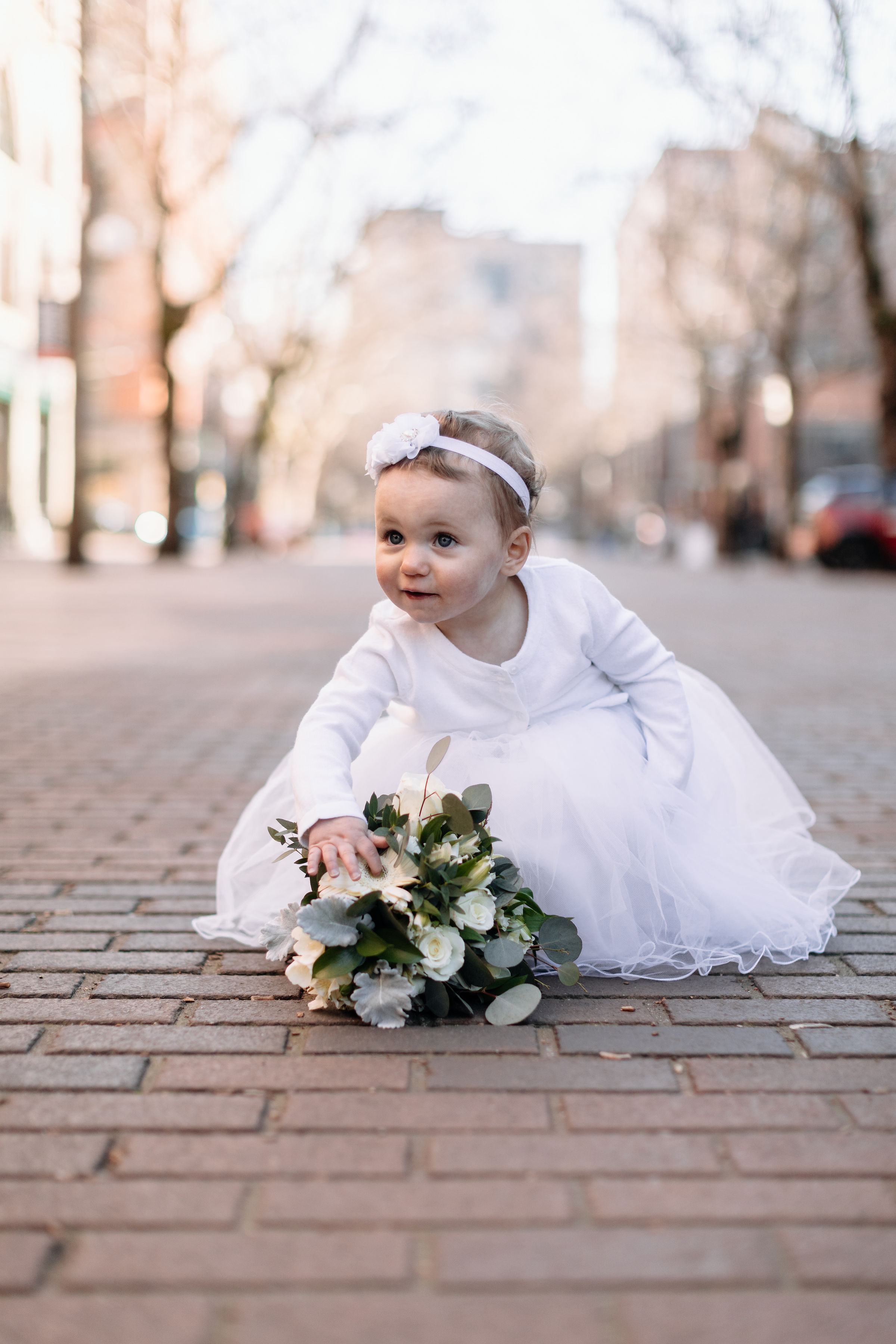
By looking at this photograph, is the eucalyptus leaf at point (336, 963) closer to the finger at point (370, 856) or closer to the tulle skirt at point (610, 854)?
the finger at point (370, 856)

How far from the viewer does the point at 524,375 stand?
206 feet

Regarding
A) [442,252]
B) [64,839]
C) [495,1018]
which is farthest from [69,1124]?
[442,252]

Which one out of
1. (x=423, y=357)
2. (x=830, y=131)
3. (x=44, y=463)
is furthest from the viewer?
(x=423, y=357)

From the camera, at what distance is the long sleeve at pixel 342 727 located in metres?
2.57

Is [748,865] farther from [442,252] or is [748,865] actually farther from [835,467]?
[835,467]

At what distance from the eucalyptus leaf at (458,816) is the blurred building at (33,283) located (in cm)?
2665

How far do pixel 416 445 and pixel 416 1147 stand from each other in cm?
135

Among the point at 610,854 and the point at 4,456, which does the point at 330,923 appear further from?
the point at 4,456

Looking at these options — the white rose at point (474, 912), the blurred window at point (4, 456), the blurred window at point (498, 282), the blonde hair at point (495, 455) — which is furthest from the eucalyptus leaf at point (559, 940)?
the blurred window at point (498, 282)

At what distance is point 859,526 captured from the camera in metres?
21.0

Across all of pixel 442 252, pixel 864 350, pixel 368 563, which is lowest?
pixel 368 563

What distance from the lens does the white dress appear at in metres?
2.84

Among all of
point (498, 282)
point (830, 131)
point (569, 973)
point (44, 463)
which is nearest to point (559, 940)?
point (569, 973)

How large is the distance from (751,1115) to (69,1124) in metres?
1.11
